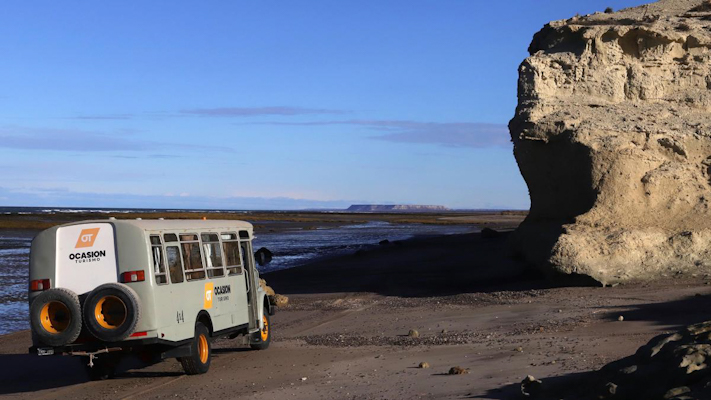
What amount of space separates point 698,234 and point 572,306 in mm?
4509

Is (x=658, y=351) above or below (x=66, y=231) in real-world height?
below

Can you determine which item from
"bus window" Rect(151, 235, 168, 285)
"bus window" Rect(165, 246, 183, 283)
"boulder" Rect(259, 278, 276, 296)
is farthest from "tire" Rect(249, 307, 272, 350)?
"boulder" Rect(259, 278, 276, 296)

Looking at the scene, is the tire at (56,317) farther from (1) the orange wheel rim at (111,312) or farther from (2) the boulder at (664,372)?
(2) the boulder at (664,372)

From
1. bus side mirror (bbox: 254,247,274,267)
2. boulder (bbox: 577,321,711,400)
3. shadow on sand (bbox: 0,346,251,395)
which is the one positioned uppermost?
bus side mirror (bbox: 254,247,274,267)

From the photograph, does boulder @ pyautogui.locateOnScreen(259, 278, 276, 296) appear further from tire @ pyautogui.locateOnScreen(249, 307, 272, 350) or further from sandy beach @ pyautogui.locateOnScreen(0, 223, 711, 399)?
tire @ pyautogui.locateOnScreen(249, 307, 272, 350)

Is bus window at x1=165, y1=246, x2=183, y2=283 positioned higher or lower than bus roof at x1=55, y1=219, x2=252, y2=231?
lower

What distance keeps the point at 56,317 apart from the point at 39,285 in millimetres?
572

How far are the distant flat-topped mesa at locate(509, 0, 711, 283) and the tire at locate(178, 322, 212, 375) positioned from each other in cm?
929

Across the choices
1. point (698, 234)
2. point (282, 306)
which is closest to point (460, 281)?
point (282, 306)

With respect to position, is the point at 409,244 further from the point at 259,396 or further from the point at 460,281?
the point at 259,396

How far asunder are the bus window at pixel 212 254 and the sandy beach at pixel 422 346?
5.31 feet

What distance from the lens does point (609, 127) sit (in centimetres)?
2081

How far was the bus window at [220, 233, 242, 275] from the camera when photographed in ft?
49.1

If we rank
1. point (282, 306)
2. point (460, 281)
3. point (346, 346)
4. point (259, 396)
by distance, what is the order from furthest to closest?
1. point (460, 281)
2. point (282, 306)
3. point (346, 346)
4. point (259, 396)
